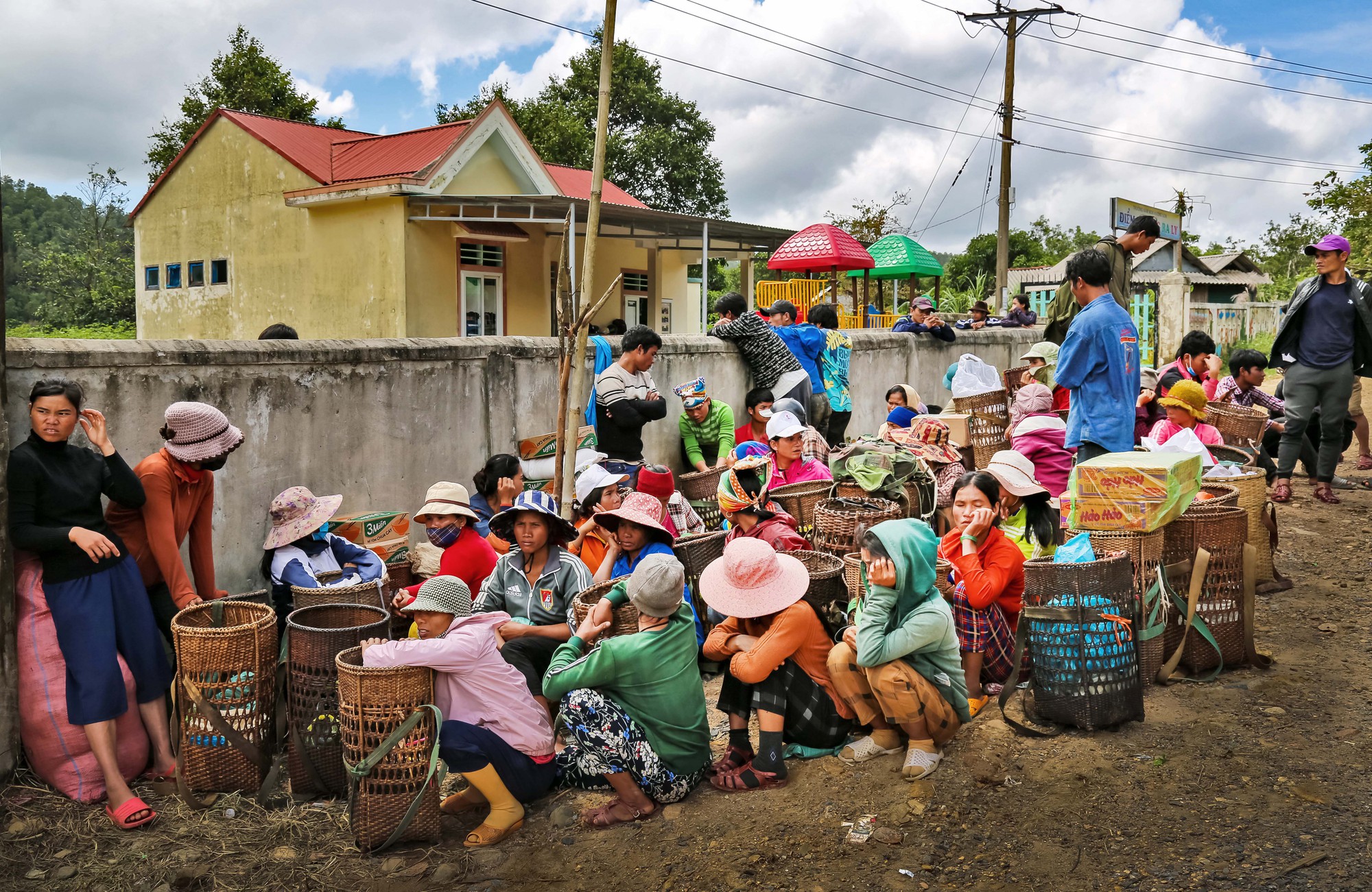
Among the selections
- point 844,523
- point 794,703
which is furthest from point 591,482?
point 794,703

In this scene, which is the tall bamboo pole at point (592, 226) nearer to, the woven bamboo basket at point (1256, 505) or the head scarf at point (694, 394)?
the head scarf at point (694, 394)

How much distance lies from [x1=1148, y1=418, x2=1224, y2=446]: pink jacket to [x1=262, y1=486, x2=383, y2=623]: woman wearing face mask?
5.00 meters

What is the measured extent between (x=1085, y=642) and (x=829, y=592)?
44.1 inches

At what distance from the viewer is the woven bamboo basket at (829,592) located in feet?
15.2

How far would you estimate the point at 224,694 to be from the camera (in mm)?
4121

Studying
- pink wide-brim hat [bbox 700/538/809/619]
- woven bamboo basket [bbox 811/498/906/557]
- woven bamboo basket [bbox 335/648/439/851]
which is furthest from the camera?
woven bamboo basket [bbox 811/498/906/557]

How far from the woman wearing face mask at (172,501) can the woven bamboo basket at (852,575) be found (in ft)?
9.52

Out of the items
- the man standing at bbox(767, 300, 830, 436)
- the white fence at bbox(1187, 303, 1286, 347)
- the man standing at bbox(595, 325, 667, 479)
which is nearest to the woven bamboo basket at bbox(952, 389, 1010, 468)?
the man standing at bbox(767, 300, 830, 436)

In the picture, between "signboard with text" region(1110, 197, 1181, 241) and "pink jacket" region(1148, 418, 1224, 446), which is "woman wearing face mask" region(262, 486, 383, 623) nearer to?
"pink jacket" region(1148, 418, 1224, 446)

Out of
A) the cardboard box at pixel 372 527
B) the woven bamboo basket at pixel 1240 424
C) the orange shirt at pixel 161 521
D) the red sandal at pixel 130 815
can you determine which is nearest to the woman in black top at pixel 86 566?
the red sandal at pixel 130 815

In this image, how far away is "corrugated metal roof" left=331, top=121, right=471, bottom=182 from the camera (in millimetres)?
17750

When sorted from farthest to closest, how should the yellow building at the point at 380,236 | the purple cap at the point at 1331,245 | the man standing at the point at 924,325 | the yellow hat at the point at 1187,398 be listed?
the yellow building at the point at 380,236 → the man standing at the point at 924,325 → the purple cap at the point at 1331,245 → the yellow hat at the point at 1187,398

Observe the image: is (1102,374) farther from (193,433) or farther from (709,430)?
(193,433)

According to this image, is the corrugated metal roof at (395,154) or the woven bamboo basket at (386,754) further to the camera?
the corrugated metal roof at (395,154)
